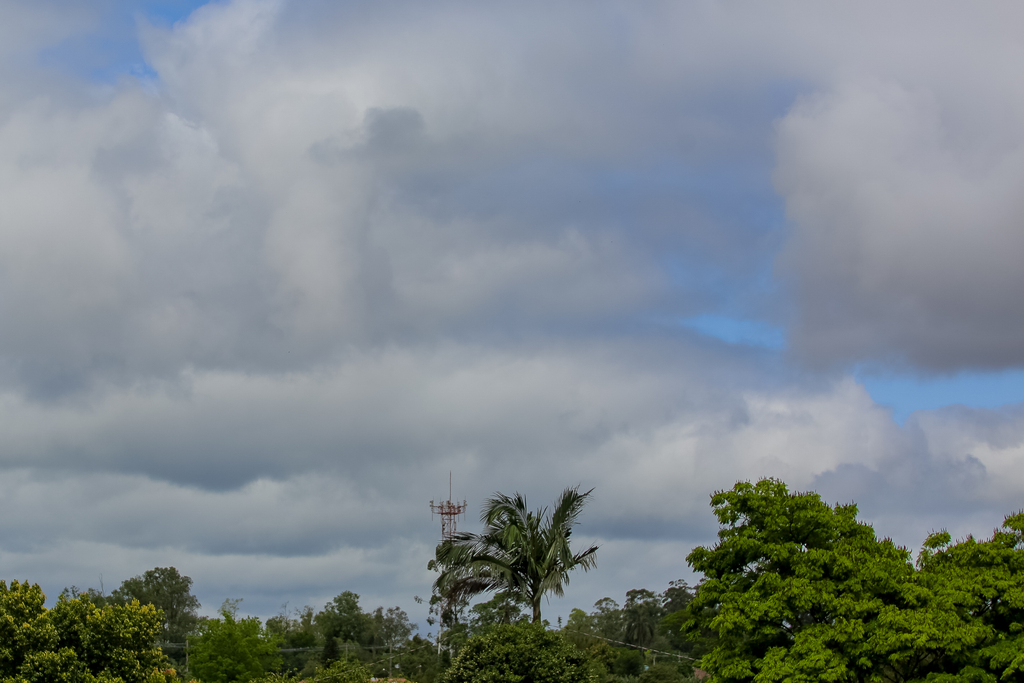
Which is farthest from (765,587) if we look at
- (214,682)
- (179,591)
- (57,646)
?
(179,591)

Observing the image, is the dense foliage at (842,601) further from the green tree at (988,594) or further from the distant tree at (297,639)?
the distant tree at (297,639)

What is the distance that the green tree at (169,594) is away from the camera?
90.4 meters

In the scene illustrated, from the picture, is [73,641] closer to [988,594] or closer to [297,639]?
[988,594]

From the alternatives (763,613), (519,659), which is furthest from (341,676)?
(763,613)

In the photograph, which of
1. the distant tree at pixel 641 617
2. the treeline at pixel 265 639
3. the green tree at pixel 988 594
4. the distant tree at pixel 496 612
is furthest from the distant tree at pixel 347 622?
the green tree at pixel 988 594

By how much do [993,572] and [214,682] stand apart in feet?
124

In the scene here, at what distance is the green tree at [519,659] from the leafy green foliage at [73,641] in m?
9.14

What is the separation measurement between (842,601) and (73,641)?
2098cm

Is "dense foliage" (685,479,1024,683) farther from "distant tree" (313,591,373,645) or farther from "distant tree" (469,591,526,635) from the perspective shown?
"distant tree" (313,591,373,645)

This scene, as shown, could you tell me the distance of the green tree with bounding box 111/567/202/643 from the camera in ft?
297

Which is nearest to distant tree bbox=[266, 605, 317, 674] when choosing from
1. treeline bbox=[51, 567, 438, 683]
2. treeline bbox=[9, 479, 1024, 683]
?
treeline bbox=[51, 567, 438, 683]

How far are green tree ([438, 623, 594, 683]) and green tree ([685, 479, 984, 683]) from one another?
156 inches

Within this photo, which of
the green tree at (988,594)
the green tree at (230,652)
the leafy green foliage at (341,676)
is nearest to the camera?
the green tree at (988,594)

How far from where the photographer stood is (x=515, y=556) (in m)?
26.0
